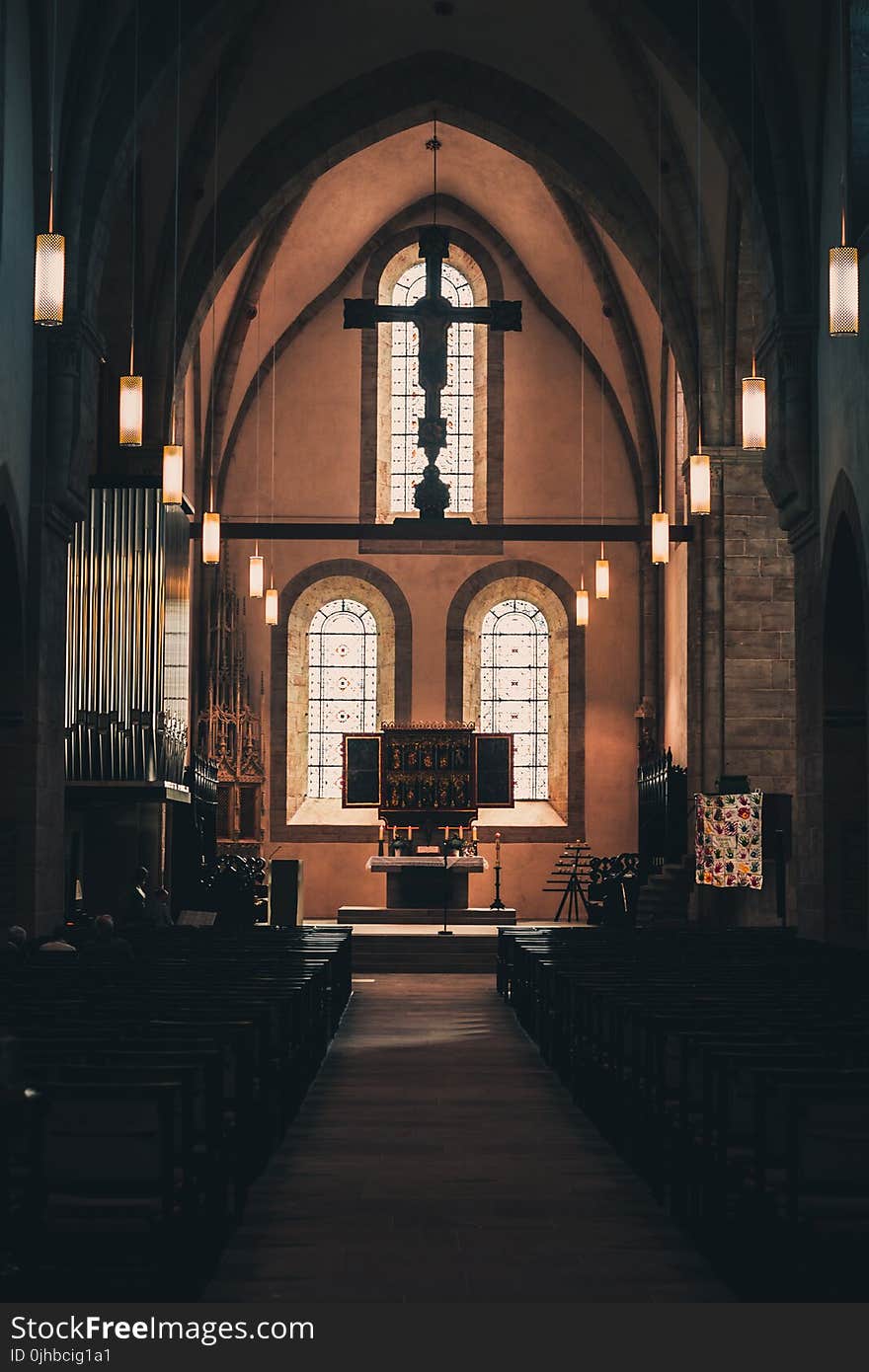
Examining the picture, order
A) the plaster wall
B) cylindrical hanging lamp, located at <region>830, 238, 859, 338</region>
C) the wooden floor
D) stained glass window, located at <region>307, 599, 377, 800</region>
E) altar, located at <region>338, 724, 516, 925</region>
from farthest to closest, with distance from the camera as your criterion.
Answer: stained glass window, located at <region>307, 599, 377, 800</region> < the plaster wall < altar, located at <region>338, 724, 516, 925</region> < cylindrical hanging lamp, located at <region>830, 238, 859, 338</region> < the wooden floor

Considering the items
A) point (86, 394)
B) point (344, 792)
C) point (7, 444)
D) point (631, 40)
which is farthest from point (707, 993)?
point (344, 792)

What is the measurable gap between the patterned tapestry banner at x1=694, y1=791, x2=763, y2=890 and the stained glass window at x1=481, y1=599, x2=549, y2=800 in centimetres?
1068

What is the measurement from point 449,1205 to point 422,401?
24969 mm

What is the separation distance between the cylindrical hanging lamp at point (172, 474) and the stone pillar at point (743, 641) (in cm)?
905

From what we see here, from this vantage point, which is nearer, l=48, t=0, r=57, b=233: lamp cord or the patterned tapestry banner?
l=48, t=0, r=57, b=233: lamp cord

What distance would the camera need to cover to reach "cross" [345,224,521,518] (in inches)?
861

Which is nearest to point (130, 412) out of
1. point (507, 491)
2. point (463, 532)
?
point (463, 532)

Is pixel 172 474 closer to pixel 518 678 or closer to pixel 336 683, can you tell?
pixel 336 683

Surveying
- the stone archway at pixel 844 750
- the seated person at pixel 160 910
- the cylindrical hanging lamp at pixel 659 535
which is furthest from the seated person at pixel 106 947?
the cylindrical hanging lamp at pixel 659 535

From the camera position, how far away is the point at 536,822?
30.0m

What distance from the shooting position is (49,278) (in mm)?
11352

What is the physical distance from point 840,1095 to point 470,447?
2648 cm

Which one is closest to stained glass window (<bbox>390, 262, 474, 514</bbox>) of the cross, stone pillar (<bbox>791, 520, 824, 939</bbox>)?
the cross

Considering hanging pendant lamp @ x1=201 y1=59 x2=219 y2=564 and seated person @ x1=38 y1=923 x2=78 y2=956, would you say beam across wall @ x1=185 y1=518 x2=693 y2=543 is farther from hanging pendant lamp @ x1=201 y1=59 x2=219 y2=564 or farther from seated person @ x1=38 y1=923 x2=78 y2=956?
seated person @ x1=38 y1=923 x2=78 y2=956
